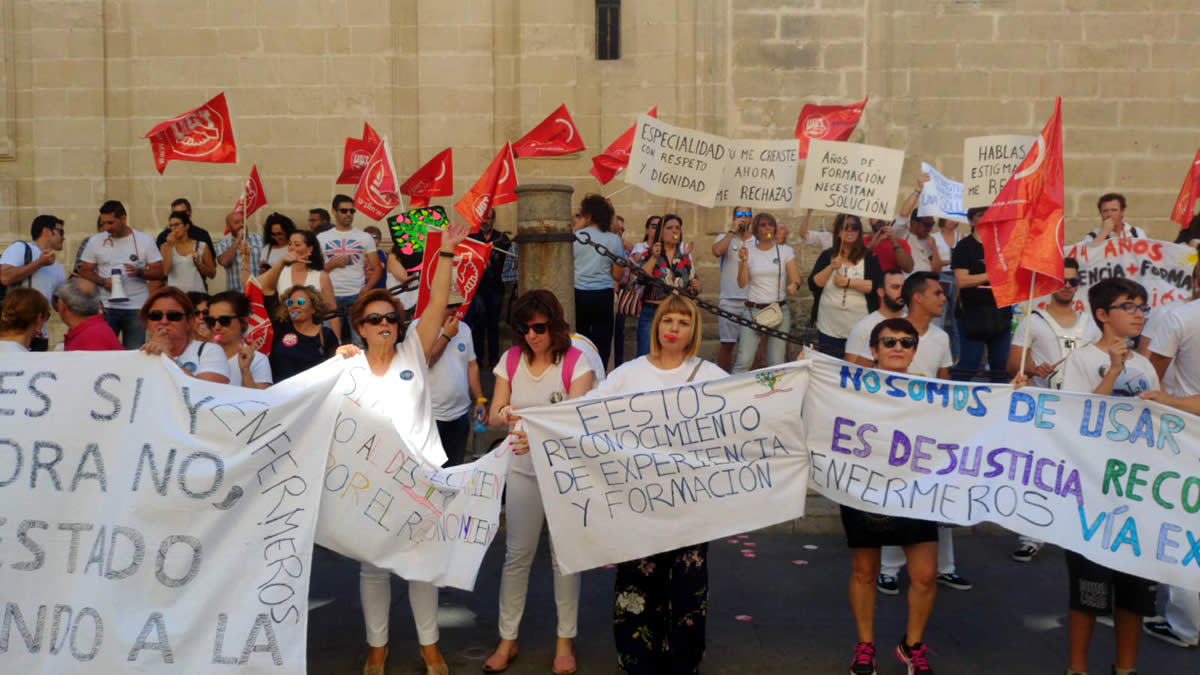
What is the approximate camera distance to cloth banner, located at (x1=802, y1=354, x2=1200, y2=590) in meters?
4.96

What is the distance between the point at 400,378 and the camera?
5.44 m

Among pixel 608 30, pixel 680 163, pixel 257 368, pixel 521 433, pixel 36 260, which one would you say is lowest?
pixel 521 433

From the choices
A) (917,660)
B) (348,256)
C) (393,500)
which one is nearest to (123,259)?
(348,256)

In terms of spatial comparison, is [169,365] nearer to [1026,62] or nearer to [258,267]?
[258,267]

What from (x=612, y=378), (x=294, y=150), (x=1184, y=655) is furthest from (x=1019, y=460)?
(x=294, y=150)

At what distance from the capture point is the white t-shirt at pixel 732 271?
10.3m

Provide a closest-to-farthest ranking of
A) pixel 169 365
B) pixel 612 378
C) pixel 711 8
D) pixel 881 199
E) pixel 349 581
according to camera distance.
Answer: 1. pixel 169 365
2. pixel 612 378
3. pixel 349 581
4. pixel 881 199
5. pixel 711 8

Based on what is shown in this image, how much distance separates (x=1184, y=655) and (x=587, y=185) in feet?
28.0

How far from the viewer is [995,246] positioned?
5.59m

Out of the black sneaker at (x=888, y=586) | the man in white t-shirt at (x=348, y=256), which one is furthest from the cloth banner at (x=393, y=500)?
the man in white t-shirt at (x=348, y=256)

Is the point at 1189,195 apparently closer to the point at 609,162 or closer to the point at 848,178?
the point at 848,178

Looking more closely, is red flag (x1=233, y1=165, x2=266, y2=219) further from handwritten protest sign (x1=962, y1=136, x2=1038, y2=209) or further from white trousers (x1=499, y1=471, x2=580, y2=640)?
handwritten protest sign (x1=962, y1=136, x2=1038, y2=209)

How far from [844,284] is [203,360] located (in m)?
5.50

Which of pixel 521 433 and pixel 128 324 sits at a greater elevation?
pixel 128 324
